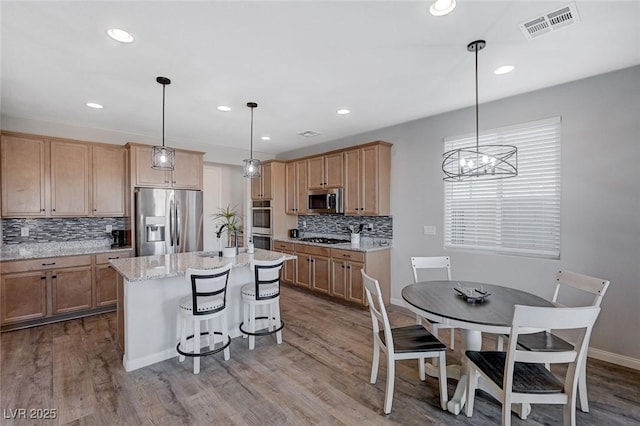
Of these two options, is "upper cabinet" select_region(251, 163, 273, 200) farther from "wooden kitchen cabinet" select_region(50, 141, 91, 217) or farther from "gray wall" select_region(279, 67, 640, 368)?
"gray wall" select_region(279, 67, 640, 368)

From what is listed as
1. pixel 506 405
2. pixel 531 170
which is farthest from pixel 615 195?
pixel 506 405

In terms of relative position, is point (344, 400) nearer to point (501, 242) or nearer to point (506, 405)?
point (506, 405)

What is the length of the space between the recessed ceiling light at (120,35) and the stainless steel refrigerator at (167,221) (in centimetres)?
263

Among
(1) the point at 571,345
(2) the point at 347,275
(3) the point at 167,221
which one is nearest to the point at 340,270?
(2) the point at 347,275

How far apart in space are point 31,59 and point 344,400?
3806 mm

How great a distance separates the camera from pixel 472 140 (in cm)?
385

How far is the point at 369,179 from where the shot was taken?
15.1ft

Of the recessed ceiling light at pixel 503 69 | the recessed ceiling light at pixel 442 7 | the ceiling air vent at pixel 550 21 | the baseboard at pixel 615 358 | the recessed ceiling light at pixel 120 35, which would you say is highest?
the recessed ceiling light at pixel 503 69

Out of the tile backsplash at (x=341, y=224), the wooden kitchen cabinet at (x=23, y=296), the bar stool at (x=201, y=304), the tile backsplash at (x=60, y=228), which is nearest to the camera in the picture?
the bar stool at (x=201, y=304)

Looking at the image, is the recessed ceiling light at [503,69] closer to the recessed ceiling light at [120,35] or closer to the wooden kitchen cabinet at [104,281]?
the recessed ceiling light at [120,35]

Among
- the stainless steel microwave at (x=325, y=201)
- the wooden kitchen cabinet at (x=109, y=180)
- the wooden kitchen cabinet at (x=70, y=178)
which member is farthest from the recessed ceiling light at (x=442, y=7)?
the wooden kitchen cabinet at (x=70, y=178)

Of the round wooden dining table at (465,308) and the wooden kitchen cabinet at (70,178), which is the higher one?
the wooden kitchen cabinet at (70,178)

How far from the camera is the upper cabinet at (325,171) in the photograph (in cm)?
507

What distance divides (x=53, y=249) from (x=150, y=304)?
2.58m
